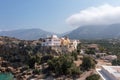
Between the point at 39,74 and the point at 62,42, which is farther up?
the point at 62,42

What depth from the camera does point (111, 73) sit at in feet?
176

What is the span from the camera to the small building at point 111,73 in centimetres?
5169

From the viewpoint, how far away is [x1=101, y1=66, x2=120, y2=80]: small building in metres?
51.7

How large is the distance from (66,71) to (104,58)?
77.1ft

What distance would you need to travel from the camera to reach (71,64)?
2427 inches

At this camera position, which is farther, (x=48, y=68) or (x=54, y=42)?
(x=54, y=42)

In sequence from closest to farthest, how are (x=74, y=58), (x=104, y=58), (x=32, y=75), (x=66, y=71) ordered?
(x=66, y=71), (x=32, y=75), (x=74, y=58), (x=104, y=58)

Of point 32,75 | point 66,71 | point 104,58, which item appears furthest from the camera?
point 104,58

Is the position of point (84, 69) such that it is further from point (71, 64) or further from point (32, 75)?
point (32, 75)

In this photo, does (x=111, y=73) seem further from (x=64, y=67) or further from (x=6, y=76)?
(x=6, y=76)

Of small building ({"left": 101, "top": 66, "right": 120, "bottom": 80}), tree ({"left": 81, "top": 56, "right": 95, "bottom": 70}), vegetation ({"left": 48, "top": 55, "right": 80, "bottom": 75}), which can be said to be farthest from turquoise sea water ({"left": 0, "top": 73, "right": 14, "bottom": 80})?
small building ({"left": 101, "top": 66, "right": 120, "bottom": 80})

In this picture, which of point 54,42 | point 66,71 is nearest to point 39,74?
point 66,71

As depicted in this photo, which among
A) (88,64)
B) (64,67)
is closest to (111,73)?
(88,64)

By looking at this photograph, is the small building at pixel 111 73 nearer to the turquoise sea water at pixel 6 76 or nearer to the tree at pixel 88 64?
the tree at pixel 88 64
